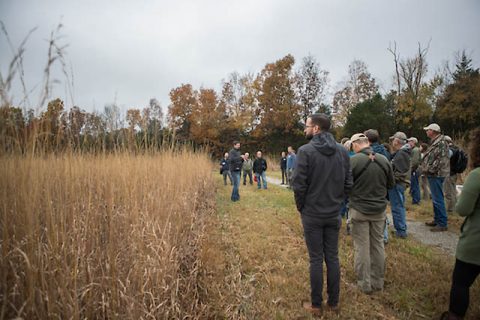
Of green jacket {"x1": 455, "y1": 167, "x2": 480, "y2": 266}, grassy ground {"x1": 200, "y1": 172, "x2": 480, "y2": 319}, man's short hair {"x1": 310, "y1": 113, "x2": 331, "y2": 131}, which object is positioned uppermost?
man's short hair {"x1": 310, "y1": 113, "x2": 331, "y2": 131}

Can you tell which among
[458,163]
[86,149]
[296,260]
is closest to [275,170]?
[458,163]

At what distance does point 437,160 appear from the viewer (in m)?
4.62

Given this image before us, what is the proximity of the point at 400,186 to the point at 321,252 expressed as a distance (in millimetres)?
3033

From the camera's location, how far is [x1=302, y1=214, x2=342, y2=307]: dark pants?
93.8 inches

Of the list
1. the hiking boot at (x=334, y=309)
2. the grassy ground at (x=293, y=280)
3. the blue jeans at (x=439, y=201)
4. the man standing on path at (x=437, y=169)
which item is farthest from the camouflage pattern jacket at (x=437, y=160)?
the hiking boot at (x=334, y=309)

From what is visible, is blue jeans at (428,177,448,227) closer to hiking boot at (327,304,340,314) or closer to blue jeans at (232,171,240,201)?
hiking boot at (327,304,340,314)

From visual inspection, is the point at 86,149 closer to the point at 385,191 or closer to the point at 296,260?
the point at 296,260

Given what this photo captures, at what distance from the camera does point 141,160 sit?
10.8 ft

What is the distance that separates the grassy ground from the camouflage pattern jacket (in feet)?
5.10

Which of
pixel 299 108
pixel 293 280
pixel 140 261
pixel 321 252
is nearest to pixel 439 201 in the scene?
pixel 293 280

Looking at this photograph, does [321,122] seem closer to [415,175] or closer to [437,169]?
[437,169]

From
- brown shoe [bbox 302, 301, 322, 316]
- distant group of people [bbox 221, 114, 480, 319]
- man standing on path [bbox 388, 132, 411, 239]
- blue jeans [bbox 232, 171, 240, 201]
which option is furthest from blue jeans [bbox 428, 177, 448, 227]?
blue jeans [bbox 232, 171, 240, 201]

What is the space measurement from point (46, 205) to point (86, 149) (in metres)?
→ 1.09

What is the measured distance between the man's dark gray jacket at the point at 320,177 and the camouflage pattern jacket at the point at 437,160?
3.51 metres
